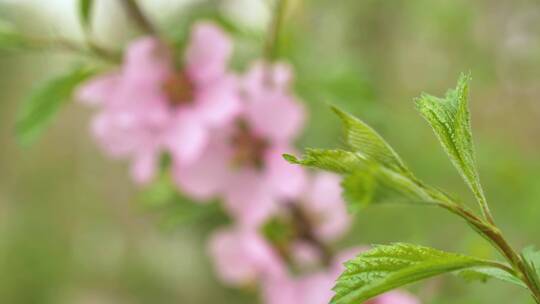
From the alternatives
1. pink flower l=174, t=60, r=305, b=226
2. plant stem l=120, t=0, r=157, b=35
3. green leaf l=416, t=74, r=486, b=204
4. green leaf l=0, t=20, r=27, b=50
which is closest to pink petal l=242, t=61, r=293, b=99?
pink flower l=174, t=60, r=305, b=226

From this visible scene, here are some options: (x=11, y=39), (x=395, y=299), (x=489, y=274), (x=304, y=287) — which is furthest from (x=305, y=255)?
(x=489, y=274)

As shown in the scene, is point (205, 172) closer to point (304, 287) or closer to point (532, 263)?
point (304, 287)

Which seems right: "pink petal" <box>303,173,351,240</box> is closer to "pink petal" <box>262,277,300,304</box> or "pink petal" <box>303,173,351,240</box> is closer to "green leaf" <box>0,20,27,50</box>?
"pink petal" <box>262,277,300,304</box>

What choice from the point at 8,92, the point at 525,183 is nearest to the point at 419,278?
the point at 525,183

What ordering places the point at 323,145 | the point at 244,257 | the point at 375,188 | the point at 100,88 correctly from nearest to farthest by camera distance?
1. the point at 375,188
2. the point at 100,88
3. the point at 244,257
4. the point at 323,145

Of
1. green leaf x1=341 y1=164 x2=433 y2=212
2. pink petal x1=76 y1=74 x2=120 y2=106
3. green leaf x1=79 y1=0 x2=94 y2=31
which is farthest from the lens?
pink petal x1=76 y1=74 x2=120 y2=106

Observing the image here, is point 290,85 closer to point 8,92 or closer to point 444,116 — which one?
point 444,116
